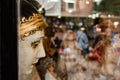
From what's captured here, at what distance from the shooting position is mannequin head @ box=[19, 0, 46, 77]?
1715 millimetres

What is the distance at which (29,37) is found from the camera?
5.72 feet

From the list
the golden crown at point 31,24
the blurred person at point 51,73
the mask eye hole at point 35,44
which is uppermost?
the golden crown at point 31,24

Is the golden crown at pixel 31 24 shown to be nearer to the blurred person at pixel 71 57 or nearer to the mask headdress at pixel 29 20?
the mask headdress at pixel 29 20

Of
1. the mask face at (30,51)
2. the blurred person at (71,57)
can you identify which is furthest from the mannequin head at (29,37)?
the blurred person at (71,57)

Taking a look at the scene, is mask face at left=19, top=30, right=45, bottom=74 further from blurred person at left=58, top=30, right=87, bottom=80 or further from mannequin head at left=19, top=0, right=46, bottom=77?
blurred person at left=58, top=30, right=87, bottom=80

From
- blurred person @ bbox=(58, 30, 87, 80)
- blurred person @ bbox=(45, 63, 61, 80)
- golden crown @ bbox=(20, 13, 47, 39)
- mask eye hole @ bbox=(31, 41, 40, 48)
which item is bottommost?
blurred person @ bbox=(45, 63, 61, 80)

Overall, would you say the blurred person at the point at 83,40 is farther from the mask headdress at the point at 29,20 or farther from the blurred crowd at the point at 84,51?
the mask headdress at the point at 29,20

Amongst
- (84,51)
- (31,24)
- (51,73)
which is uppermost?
(31,24)

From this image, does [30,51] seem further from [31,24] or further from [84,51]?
[84,51]

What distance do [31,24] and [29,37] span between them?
8 centimetres

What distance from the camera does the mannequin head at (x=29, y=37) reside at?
1.71m

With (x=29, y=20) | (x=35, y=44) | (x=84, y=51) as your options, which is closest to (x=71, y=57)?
(x=84, y=51)

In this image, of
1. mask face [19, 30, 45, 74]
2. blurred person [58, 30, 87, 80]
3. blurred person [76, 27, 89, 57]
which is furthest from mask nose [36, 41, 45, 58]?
blurred person [76, 27, 89, 57]

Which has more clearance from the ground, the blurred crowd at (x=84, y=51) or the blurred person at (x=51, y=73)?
the blurred crowd at (x=84, y=51)
